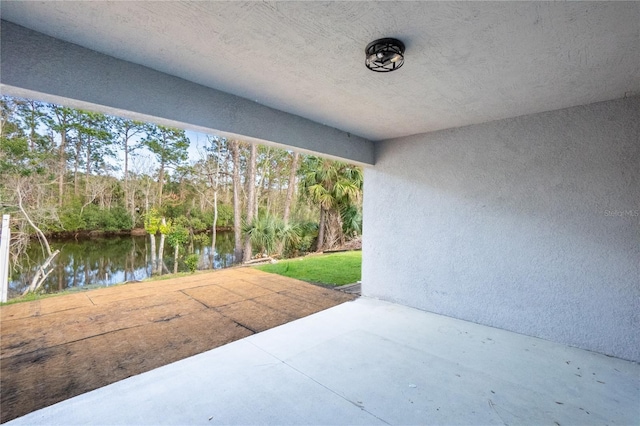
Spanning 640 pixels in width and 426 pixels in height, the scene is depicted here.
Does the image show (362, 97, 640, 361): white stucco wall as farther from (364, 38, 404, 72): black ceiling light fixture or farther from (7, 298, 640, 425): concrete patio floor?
(364, 38, 404, 72): black ceiling light fixture

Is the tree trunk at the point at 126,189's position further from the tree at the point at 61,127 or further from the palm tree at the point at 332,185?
the palm tree at the point at 332,185

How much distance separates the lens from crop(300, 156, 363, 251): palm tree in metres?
8.59

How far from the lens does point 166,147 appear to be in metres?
12.0

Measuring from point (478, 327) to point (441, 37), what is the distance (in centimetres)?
296

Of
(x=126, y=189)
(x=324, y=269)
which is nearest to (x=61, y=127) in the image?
(x=126, y=189)

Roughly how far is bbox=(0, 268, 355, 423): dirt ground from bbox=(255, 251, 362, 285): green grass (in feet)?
1.96

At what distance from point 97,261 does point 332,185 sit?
8561 millimetres

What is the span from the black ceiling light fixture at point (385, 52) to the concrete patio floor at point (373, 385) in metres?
2.22

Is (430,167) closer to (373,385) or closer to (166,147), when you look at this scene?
(373,385)

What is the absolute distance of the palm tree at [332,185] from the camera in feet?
28.2

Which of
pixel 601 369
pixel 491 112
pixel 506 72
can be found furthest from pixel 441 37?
pixel 601 369

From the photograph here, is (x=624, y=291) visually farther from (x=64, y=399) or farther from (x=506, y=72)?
(x=64, y=399)

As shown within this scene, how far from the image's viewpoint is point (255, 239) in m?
7.89

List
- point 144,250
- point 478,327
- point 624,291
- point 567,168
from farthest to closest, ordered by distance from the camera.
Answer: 1. point 144,250
2. point 478,327
3. point 567,168
4. point 624,291
